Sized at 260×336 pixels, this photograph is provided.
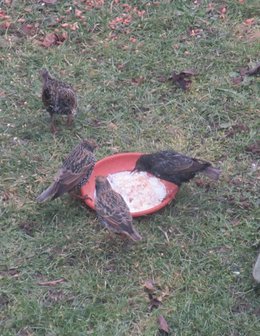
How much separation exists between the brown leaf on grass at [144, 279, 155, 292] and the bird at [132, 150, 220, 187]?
3.48ft

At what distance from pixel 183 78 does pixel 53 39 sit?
1603 millimetres

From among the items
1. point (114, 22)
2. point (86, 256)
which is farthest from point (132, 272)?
point (114, 22)

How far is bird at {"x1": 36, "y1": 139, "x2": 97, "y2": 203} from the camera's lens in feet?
20.5

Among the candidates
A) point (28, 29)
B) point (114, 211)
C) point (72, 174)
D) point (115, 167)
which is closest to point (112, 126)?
point (115, 167)

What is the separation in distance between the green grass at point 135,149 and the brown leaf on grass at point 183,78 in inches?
3.5

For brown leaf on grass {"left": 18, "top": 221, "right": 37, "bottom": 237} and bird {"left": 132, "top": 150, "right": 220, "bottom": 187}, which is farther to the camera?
bird {"left": 132, "top": 150, "right": 220, "bottom": 187}

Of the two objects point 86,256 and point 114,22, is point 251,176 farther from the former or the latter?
point 114,22

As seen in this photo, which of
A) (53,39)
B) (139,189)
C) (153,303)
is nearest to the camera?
(153,303)

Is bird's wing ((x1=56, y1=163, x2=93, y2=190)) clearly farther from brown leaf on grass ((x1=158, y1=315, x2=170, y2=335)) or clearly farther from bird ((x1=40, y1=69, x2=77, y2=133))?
brown leaf on grass ((x1=158, y1=315, x2=170, y2=335))

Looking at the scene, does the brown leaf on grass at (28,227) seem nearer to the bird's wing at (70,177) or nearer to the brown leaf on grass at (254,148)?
the bird's wing at (70,177)

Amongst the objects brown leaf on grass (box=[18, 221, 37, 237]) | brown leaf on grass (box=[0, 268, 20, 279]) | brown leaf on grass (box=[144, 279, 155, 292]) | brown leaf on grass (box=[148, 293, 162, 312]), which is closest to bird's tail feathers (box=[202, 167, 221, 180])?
brown leaf on grass (box=[144, 279, 155, 292])

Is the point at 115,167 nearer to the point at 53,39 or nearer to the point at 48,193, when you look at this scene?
the point at 48,193

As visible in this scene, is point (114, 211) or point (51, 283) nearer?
point (51, 283)

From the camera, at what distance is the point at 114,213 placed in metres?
5.93
